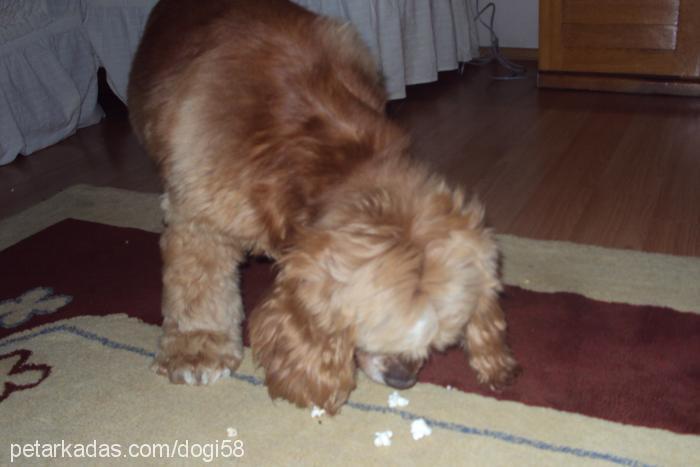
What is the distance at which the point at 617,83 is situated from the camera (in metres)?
4.26

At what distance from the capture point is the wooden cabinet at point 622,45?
156 inches

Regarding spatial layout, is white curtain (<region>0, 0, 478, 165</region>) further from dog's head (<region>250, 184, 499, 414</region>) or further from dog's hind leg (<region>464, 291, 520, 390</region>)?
dog's head (<region>250, 184, 499, 414</region>)

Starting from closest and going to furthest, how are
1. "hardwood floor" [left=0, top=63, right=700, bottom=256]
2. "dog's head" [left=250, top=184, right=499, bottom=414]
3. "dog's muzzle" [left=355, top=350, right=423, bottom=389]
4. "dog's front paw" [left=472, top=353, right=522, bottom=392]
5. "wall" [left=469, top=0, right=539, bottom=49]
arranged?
"dog's head" [left=250, top=184, right=499, bottom=414] → "dog's muzzle" [left=355, top=350, right=423, bottom=389] → "dog's front paw" [left=472, top=353, right=522, bottom=392] → "hardwood floor" [left=0, top=63, right=700, bottom=256] → "wall" [left=469, top=0, right=539, bottom=49]

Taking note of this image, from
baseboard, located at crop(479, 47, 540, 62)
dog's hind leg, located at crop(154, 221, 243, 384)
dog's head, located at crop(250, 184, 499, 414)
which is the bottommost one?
baseboard, located at crop(479, 47, 540, 62)

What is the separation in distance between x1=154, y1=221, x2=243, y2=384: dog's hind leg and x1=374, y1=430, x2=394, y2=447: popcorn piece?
0.52 metres

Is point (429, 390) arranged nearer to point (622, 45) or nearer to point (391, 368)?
point (391, 368)

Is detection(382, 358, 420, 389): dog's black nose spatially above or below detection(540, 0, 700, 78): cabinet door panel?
above

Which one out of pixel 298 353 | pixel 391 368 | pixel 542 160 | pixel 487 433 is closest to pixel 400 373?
pixel 391 368

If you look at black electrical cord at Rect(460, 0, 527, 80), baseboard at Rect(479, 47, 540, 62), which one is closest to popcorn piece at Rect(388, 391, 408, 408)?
black electrical cord at Rect(460, 0, 527, 80)

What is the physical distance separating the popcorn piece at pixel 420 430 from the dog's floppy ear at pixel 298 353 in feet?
0.71

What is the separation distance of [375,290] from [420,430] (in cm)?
A: 55

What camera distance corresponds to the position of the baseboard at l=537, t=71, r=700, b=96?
161 inches

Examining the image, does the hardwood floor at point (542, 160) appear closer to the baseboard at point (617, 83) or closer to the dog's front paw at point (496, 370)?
the baseboard at point (617, 83)

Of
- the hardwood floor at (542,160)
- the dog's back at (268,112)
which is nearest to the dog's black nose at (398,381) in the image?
the dog's back at (268,112)
